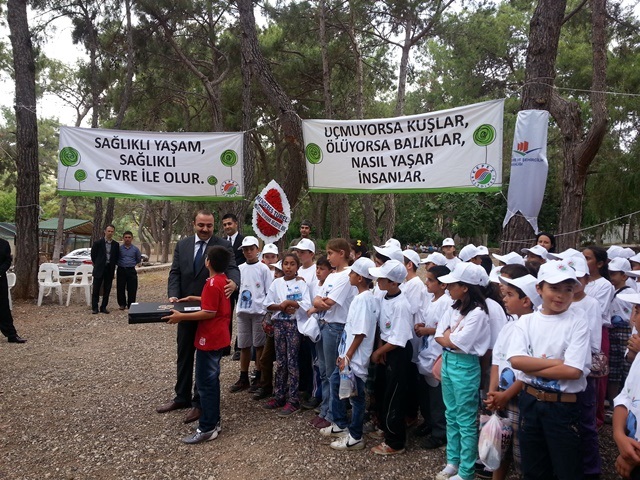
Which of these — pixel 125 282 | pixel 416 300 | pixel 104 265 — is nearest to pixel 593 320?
pixel 416 300

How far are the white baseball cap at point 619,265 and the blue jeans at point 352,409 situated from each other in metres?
2.52

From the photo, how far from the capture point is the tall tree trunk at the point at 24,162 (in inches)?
436

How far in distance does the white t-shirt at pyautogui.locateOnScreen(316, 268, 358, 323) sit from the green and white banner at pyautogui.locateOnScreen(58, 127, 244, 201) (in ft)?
8.25

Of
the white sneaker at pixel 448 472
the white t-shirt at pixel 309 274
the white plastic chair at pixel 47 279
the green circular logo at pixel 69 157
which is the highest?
the green circular logo at pixel 69 157

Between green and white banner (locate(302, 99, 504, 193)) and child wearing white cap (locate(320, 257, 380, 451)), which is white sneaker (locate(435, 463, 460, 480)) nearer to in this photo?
child wearing white cap (locate(320, 257, 380, 451))

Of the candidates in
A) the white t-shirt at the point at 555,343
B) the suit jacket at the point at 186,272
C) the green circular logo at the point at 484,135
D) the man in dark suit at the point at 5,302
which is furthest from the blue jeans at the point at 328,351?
the man in dark suit at the point at 5,302

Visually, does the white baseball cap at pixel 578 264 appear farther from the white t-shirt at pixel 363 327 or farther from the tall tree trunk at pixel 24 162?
the tall tree trunk at pixel 24 162

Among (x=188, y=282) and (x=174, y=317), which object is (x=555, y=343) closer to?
(x=174, y=317)

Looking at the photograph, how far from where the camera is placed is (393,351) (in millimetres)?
3652

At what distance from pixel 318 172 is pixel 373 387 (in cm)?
257

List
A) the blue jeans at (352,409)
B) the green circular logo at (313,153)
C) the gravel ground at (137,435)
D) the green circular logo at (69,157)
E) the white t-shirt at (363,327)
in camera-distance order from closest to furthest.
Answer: the gravel ground at (137,435), the white t-shirt at (363,327), the blue jeans at (352,409), the green circular logo at (313,153), the green circular logo at (69,157)

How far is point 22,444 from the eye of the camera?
397cm

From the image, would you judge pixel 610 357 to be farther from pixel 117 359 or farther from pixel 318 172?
pixel 117 359

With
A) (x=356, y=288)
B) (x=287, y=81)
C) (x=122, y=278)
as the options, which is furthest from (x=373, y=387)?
(x=287, y=81)
